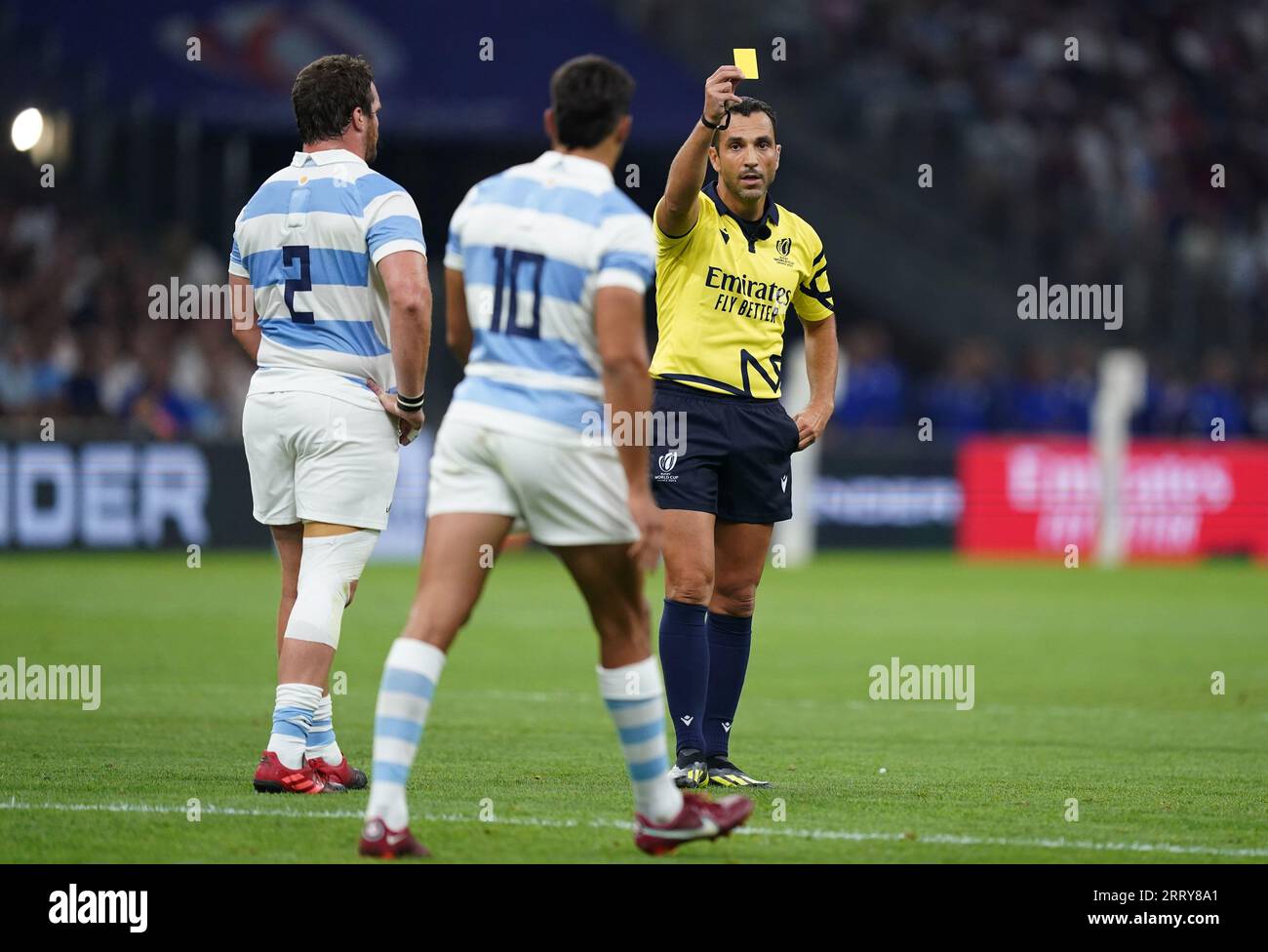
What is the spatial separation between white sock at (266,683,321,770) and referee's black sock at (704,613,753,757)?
1.66m

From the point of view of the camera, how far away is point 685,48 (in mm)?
27906

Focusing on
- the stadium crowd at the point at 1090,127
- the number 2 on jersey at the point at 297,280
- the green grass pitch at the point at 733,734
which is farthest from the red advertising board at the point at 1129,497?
the number 2 on jersey at the point at 297,280

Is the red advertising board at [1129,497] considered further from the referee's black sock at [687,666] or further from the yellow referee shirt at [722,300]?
the referee's black sock at [687,666]

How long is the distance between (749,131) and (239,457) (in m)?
13.7

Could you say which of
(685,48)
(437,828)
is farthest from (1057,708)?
(685,48)

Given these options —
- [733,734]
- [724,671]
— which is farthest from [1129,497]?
[724,671]

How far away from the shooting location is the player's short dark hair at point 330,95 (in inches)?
279

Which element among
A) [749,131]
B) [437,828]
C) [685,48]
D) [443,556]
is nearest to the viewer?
[443,556]

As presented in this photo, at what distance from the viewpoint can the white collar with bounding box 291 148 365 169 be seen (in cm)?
709

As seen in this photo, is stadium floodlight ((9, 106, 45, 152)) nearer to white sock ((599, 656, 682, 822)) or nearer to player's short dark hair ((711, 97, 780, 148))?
player's short dark hair ((711, 97, 780, 148))

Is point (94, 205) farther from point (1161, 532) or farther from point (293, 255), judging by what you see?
point (293, 255)

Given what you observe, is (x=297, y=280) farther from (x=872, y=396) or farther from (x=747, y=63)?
(x=872, y=396)

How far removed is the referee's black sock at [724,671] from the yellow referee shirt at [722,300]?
3.14 feet

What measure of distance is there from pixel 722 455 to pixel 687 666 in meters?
0.85
